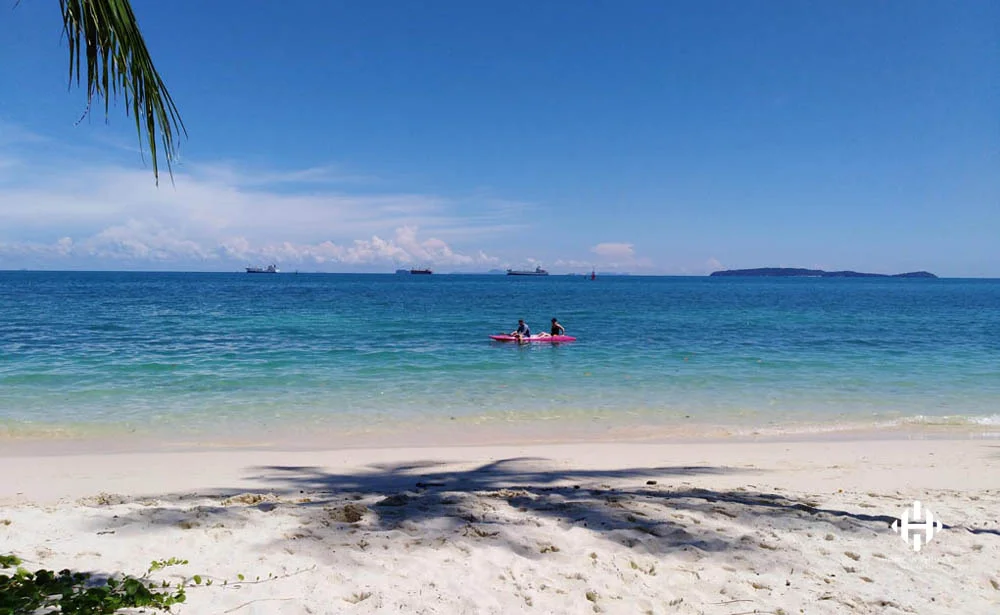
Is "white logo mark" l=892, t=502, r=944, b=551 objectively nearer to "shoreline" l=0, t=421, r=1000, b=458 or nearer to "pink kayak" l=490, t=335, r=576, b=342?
"shoreline" l=0, t=421, r=1000, b=458

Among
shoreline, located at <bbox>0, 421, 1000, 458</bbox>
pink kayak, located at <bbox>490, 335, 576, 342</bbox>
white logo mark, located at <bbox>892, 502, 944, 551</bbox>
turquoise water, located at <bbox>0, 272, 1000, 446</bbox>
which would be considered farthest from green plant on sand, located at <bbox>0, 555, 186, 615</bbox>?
pink kayak, located at <bbox>490, 335, 576, 342</bbox>

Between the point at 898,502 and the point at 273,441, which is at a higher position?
the point at 898,502

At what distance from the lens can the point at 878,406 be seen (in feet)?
44.5

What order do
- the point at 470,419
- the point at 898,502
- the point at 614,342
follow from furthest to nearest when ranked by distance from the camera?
the point at 614,342, the point at 470,419, the point at 898,502

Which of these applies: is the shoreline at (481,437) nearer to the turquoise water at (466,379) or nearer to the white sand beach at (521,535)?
the turquoise water at (466,379)

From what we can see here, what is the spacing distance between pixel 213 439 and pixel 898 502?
10.1 meters

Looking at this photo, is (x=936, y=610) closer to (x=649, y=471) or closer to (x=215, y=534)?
(x=649, y=471)

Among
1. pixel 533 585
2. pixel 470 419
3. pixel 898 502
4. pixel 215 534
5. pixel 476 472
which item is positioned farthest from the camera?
pixel 470 419

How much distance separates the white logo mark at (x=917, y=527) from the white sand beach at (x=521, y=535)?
81 mm

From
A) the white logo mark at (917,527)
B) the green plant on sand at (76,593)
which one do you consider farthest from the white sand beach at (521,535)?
the green plant on sand at (76,593)

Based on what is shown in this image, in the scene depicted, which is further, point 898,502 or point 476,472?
point 476,472

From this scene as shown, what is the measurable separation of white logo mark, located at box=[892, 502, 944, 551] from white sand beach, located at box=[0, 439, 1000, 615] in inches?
3.2

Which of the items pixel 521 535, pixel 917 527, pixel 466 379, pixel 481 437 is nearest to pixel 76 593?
pixel 521 535

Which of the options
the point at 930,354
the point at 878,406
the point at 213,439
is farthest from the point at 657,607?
the point at 930,354
